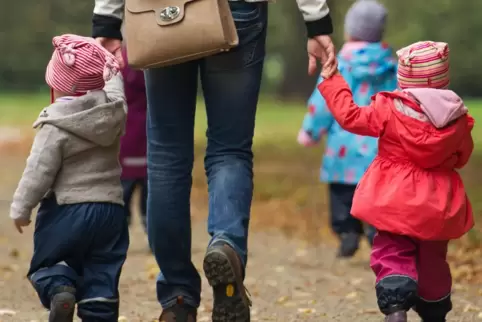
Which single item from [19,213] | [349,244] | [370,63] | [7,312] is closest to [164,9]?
[19,213]

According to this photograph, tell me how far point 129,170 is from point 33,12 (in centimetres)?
3656

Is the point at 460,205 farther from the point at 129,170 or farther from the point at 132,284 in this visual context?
the point at 129,170

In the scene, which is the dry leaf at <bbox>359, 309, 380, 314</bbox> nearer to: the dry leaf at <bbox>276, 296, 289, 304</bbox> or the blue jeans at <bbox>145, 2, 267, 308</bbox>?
the dry leaf at <bbox>276, 296, 289, 304</bbox>

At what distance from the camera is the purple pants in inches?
211

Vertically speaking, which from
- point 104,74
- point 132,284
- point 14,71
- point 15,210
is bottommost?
point 14,71

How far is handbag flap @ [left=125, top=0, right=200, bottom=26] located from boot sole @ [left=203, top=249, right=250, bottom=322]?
0.91 m

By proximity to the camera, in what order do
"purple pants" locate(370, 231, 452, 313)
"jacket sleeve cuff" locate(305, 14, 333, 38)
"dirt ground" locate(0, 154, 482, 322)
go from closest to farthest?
"jacket sleeve cuff" locate(305, 14, 333, 38) → "purple pants" locate(370, 231, 452, 313) → "dirt ground" locate(0, 154, 482, 322)

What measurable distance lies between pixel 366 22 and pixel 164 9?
13.6 feet

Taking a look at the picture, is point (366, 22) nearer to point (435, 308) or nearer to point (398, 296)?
point (435, 308)

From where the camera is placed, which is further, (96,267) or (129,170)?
(129,170)

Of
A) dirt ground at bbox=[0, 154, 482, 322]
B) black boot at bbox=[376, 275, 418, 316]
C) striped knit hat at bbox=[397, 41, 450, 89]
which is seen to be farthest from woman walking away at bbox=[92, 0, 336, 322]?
dirt ground at bbox=[0, 154, 482, 322]

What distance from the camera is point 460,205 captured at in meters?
5.47

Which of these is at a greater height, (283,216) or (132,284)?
(132,284)

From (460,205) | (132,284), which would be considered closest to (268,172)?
(132,284)
